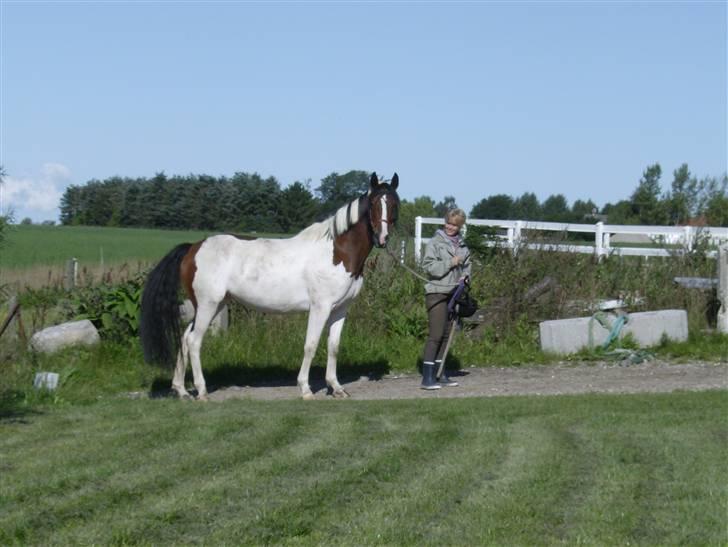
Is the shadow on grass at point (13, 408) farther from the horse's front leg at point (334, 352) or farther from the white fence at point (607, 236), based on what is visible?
the white fence at point (607, 236)

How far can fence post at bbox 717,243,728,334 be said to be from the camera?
657 inches

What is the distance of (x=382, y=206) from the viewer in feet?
41.2

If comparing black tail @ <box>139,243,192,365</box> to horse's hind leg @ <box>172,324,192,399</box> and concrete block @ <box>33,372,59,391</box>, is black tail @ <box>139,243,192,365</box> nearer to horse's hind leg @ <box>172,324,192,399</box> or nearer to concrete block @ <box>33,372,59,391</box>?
horse's hind leg @ <box>172,324,192,399</box>

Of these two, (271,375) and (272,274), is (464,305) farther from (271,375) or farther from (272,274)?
(271,375)

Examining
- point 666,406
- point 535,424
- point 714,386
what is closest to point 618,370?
point 714,386

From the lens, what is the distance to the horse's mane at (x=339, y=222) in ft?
42.3

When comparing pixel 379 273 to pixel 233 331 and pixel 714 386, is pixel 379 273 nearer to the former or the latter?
pixel 233 331

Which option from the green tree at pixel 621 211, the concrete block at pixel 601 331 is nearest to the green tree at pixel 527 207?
the green tree at pixel 621 211

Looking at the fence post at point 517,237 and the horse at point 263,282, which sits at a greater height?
the fence post at point 517,237

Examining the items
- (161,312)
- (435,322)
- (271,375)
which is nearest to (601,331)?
(435,322)

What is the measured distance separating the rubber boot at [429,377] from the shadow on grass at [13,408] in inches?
178

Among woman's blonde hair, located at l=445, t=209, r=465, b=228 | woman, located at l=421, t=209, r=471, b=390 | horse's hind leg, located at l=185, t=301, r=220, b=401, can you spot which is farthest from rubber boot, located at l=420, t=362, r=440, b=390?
horse's hind leg, located at l=185, t=301, r=220, b=401

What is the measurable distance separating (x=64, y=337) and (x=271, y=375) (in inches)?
116

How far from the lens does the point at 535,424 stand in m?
10.2
